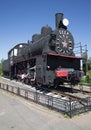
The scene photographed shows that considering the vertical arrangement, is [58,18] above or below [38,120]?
above

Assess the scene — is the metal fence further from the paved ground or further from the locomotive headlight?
the locomotive headlight

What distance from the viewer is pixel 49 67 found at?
52.5 feet

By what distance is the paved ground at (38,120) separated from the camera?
7.39 meters

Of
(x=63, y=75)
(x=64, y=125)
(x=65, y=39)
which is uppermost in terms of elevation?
(x=65, y=39)

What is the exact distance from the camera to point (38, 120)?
820 cm

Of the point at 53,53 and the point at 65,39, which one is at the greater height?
the point at 65,39

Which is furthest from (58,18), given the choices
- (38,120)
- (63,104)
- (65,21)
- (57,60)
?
(38,120)

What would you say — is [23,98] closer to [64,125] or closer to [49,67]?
[49,67]

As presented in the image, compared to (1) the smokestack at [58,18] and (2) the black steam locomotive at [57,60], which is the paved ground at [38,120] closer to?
(2) the black steam locomotive at [57,60]

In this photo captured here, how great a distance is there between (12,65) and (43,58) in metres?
11.9

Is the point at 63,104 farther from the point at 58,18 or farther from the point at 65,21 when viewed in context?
the point at 58,18

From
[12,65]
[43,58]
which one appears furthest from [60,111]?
[12,65]

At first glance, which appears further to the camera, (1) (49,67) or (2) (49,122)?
(1) (49,67)

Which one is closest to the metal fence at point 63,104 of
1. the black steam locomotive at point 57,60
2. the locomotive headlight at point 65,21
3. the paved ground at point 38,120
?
the paved ground at point 38,120
